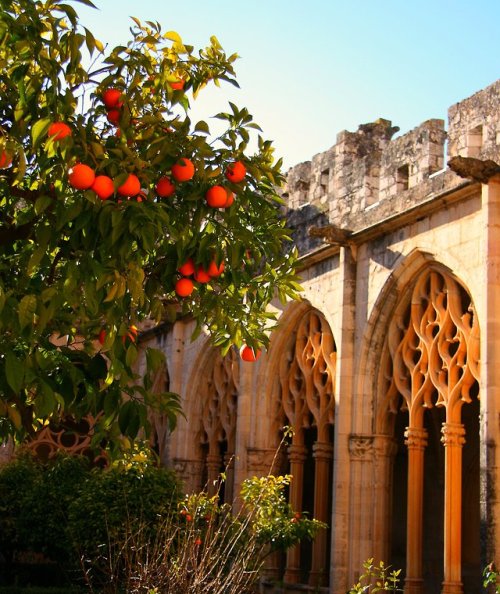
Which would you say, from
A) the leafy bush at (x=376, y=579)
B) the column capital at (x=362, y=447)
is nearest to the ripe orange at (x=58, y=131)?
the leafy bush at (x=376, y=579)

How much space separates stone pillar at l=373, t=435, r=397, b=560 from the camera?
478 inches

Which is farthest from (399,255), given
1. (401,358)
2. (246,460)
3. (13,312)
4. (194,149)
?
(13,312)

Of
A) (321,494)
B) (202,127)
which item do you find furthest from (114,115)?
(321,494)

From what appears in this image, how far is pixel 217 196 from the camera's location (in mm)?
5254

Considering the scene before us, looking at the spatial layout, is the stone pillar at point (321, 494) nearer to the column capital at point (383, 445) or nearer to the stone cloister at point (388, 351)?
the stone cloister at point (388, 351)

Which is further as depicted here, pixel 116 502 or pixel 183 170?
pixel 116 502

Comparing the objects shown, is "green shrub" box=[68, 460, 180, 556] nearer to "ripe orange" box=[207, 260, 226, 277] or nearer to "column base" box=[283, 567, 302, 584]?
"column base" box=[283, 567, 302, 584]

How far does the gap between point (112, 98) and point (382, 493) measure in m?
7.97

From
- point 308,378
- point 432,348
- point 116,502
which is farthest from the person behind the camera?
point 308,378

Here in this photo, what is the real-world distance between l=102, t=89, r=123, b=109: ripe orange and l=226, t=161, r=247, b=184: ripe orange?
2.08 ft

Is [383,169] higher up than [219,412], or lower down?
higher up

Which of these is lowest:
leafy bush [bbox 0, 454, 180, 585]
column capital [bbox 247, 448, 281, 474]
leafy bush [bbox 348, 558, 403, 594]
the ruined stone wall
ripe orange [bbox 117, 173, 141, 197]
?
leafy bush [bbox 348, 558, 403, 594]

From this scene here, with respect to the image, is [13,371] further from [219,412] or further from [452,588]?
[219,412]

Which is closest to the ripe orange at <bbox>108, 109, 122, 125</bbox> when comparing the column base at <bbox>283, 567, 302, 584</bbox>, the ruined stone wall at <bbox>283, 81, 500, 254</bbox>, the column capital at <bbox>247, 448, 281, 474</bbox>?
the ruined stone wall at <bbox>283, 81, 500, 254</bbox>
